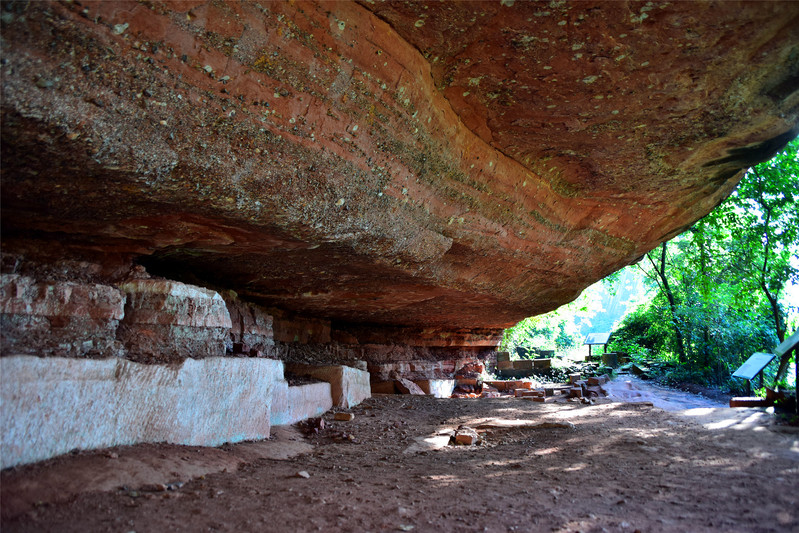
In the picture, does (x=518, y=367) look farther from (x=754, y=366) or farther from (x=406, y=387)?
(x=754, y=366)

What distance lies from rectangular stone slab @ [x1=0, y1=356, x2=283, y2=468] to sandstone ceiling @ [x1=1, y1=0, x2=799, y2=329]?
0.95 m

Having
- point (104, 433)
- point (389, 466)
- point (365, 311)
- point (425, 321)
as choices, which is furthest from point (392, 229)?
point (425, 321)

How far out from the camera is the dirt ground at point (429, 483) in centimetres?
226

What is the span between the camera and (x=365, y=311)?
24.5 feet

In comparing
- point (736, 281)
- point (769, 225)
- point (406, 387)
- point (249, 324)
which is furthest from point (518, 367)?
point (249, 324)

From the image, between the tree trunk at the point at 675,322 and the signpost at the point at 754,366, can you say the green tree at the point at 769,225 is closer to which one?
the signpost at the point at 754,366

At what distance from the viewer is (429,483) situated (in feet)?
10.3

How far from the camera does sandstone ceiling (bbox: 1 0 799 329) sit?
243 cm

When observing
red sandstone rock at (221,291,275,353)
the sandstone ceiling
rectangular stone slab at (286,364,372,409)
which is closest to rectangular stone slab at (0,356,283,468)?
the sandstone ceiling

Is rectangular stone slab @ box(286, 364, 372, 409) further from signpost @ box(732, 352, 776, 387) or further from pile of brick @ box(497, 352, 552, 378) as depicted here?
pile of brick @ box(497, 352, 552, 378)

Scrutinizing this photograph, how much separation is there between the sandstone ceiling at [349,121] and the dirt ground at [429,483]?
151 cm

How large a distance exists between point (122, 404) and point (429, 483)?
192cm

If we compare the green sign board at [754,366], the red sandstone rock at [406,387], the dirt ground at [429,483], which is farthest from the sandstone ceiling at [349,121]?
the red sandstone rock at [406,387]

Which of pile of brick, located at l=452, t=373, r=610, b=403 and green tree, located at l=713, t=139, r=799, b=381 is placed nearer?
pile of brick, located at l=452, t=373, r=610, b=403
